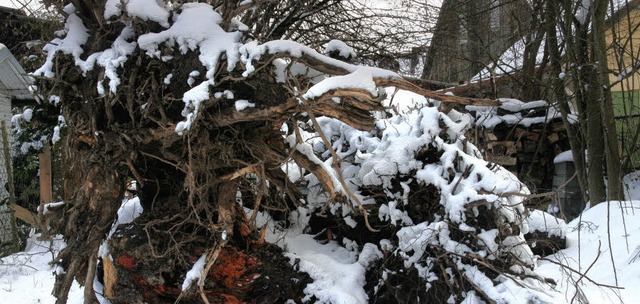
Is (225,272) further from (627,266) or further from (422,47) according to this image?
(422,47)

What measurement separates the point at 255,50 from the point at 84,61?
1.09 metres

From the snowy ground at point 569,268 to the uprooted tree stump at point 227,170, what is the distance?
7.9 inches

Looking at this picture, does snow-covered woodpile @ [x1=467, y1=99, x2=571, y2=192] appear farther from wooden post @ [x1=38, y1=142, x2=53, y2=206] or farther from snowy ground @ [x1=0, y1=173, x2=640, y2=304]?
wooden post @ [x1=38, y1=142, x2=53, y2=206]

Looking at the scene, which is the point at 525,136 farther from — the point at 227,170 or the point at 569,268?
the point at 227,170

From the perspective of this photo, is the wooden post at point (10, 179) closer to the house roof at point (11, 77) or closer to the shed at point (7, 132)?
the shed at point (7, 132)

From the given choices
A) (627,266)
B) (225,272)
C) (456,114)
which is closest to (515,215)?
(456,114)

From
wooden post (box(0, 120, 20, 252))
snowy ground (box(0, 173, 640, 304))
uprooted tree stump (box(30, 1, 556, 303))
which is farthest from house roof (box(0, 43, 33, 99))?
uprooted tree stump (box(30, 1, 556, 303))

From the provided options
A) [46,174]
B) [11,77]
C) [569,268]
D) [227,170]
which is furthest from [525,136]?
[11,77]

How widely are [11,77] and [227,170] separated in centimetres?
473

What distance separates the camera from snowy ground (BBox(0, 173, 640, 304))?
3.39 metres

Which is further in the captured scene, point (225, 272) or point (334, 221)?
point (334, 221)

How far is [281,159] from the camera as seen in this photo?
318 cm

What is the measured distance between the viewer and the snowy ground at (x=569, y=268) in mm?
3387

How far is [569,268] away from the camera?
303cm
